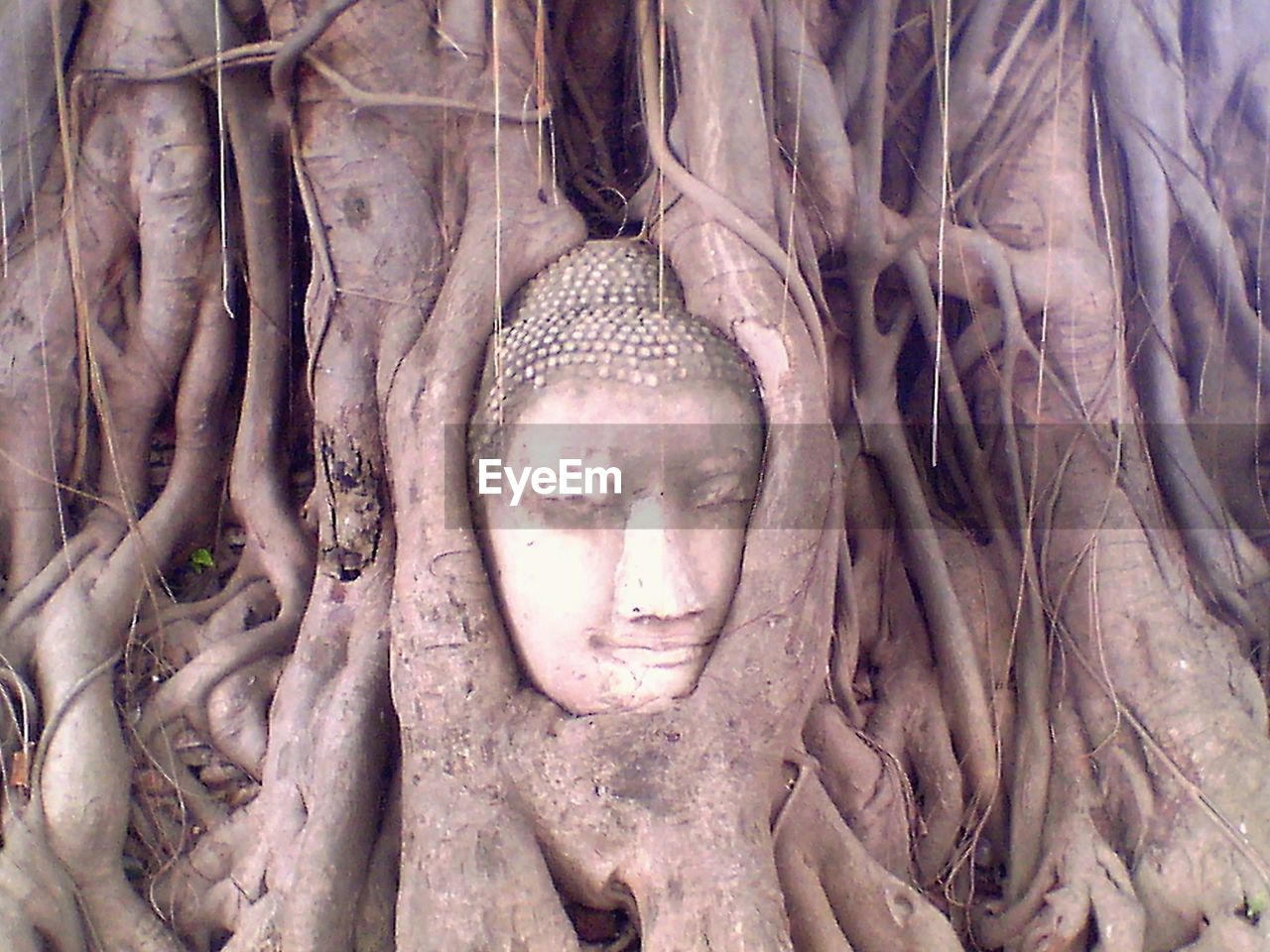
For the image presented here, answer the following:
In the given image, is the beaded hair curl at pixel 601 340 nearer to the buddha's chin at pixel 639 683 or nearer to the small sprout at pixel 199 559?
the buddha's chin at pixel 639 683

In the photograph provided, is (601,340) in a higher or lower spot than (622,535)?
higher

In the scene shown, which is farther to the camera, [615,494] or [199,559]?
[199,559]

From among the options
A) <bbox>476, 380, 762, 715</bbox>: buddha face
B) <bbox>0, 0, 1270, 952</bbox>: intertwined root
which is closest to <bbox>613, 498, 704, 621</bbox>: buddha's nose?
<bbox>476, 380, 762, 715</bbox>: buddha face

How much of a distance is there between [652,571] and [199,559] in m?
1.11

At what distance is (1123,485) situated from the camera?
2178 mm

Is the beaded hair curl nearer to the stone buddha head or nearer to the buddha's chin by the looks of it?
the stone buddha head

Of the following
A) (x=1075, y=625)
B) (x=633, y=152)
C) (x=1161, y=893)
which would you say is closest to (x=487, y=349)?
(x=633, y=152)

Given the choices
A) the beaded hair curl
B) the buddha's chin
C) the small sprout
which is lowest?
the small sprout

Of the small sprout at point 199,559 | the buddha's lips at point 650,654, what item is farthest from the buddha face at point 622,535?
the small sprout at point 199,559

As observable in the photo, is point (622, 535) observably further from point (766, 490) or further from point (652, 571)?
point (766, 490)

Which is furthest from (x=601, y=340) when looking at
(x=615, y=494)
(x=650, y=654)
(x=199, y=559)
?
(x=199, y=559)

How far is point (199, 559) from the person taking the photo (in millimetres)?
2197

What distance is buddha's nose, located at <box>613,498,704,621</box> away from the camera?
62.5 inches

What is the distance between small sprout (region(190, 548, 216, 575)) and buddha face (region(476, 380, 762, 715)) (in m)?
0.85
